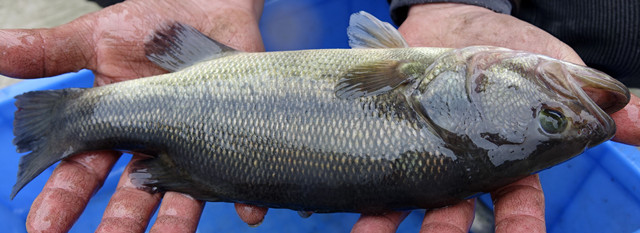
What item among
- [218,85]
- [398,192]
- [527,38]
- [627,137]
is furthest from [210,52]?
[627,137]

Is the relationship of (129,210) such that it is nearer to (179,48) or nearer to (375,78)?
(179,48)

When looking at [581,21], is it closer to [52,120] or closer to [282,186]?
[282,186]

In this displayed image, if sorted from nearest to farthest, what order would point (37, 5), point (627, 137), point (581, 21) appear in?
point (627, 137) → point (581, 21) → point (37, 5)

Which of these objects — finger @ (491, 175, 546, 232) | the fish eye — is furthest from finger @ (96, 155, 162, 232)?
the fish eye

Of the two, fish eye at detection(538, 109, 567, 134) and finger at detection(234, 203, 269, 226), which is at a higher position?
fish eye at detection(538, 109, 567, 134)

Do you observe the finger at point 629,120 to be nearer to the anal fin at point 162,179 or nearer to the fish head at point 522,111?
the fish head at point 522,111

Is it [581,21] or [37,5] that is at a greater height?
[581,21]

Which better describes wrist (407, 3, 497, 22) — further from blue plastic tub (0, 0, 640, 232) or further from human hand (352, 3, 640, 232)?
blue plastic tub (0, 0, 640, 232)
